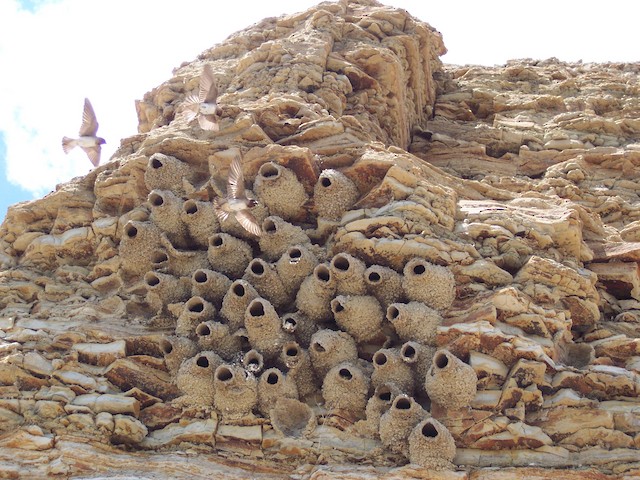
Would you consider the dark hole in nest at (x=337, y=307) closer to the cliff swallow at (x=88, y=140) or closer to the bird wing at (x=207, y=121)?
the bird wing at (x=207, y=121)

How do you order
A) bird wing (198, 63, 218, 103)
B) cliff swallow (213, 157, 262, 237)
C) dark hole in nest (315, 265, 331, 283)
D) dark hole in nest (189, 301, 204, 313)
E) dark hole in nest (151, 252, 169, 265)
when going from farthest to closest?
bird wing (198, 63, 218, 103), dark hole in nest (151, 252, 169, 265), cliff swallow (213, 157, 262, 237), dark hole in nest (189, 301, 204, 313), dark hole in nest (315, 265, 331, 283)

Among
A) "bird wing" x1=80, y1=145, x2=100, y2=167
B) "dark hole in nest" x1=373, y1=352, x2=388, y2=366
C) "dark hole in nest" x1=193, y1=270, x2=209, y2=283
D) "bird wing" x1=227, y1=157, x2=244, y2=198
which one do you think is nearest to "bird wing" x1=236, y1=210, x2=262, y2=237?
"bird wing" x1=227, y1=157, x2=244, y2=198

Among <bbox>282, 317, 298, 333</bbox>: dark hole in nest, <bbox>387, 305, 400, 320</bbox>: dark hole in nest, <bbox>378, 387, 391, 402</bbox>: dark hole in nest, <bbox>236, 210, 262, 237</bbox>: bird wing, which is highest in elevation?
<bbox>236, 210, 262, 237</bbox>: bird wing

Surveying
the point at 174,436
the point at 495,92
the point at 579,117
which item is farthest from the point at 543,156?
the point at 174,436

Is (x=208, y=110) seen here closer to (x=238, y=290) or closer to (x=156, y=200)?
(x=156, y=200)

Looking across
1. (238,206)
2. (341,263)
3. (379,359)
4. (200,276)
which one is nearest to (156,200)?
(238,206)

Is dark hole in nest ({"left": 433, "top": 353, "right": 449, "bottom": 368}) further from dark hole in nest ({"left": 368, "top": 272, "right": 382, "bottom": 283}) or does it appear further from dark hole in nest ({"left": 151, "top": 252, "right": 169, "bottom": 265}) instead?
dark hole in nest ({"left": 151, "top": 252, "right": 169, "bottom": 265})

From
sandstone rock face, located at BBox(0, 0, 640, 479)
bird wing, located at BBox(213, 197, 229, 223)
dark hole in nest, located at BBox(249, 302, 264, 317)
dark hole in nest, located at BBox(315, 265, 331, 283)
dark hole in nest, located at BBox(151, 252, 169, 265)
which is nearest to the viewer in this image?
sandstone rock face, located at BBox(0, 0, 640, 479)
